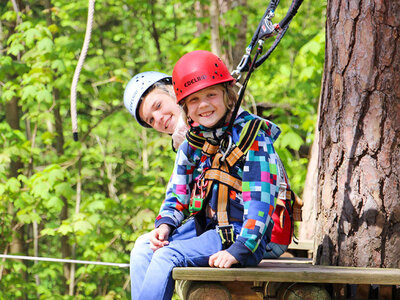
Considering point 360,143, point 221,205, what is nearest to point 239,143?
point 221,205

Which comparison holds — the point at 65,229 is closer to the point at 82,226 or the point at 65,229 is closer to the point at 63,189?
the point at 82,226

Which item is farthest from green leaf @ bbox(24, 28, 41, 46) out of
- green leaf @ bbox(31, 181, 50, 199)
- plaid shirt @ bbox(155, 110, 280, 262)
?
plaid shirt @ bbox(155, 110, 280, 262)

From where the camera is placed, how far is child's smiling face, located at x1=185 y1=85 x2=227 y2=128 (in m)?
2.12

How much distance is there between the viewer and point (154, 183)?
21.6ft

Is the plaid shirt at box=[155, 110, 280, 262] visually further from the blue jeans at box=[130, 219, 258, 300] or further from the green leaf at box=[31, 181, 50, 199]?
the green leaf at box=[31, 181, 50, 199]

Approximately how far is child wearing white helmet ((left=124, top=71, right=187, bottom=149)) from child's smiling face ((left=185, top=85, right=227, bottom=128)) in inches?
30.5

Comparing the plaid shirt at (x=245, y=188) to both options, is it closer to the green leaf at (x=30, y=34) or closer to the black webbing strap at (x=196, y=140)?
the black webbing strap at (x=196, y=140)

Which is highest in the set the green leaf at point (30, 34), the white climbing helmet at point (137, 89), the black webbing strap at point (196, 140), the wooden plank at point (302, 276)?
the green leaf at point (30, 34)

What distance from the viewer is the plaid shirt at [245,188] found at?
196 centimetres

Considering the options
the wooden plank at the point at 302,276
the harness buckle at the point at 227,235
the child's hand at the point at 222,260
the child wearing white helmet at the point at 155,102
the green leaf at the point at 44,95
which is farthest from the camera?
the green leaf at the point at 44,95

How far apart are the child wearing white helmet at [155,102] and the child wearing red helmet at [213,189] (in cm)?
68

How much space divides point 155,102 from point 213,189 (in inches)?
38.3

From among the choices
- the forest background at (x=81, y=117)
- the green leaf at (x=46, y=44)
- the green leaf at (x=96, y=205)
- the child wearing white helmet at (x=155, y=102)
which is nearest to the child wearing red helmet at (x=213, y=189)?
the child wearing white helmet at (x=155, y=102)

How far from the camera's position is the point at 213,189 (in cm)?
214
